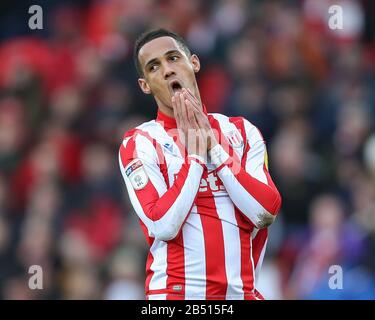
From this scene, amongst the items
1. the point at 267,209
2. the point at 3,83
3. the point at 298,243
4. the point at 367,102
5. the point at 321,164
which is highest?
the point at 3,83

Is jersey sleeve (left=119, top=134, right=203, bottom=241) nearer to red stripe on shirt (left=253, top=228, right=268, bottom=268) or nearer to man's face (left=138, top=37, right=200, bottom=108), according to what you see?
man's face (left=138, top=37, right=200, bottom=108)

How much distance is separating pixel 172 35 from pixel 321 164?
4501 millimetres

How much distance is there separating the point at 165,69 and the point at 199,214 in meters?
0.74

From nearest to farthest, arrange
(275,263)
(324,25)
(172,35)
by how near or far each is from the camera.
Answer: (172,35)
(275,263)
(324,25)

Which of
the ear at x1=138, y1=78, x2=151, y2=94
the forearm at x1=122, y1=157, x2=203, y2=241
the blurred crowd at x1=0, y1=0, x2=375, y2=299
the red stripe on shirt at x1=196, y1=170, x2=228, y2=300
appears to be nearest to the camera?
the forearm at x1=122, y1=157, x2=203, y2=241

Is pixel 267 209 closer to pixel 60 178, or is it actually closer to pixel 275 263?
pixel 275 263

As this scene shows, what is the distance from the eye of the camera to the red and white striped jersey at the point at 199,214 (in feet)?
16.6

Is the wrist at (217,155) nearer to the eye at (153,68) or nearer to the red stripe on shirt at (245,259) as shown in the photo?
the red stripe on shirt at (245,259)

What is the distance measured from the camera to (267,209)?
5.10 metres

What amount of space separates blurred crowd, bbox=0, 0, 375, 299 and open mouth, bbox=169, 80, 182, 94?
3.18 meters

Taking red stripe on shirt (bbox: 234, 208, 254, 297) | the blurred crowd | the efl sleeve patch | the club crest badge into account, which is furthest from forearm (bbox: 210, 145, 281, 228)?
the blurred crowd

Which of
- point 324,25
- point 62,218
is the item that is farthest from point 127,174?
point 324,25

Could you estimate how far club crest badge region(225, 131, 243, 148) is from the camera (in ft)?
17.6

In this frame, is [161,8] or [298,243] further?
[161,8]
